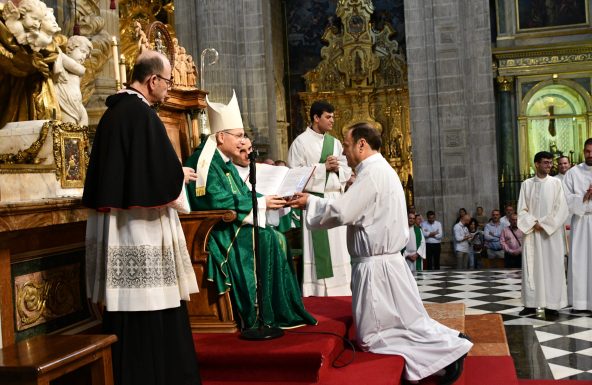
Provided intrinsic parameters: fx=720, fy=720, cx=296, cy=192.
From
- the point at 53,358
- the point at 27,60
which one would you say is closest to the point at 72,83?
the point at 27,60

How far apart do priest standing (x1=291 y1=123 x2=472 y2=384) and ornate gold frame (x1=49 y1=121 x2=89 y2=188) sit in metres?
1.58

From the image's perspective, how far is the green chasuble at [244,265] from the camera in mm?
5031

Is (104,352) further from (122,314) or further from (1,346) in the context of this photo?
(1,346)

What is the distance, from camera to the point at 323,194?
7301mm

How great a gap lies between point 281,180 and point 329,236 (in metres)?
2.15

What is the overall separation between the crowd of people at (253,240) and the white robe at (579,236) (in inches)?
0.6

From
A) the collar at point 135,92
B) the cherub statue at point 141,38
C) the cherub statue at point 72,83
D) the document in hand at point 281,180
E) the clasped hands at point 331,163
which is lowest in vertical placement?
the document in hand at point 281,180

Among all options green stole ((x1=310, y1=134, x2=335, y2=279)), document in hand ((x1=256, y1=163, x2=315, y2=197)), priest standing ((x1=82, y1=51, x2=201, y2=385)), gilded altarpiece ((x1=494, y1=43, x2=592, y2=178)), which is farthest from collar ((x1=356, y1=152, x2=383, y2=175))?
gilded altarpiece ((x1=494, y1=43, x2=592, y2=178))

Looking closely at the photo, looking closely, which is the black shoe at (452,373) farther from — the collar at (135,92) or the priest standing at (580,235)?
the priest standing at (580,235)

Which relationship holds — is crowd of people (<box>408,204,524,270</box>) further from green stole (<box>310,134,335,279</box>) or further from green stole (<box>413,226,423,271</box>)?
green stole (<box>310,134,335,279</box>)

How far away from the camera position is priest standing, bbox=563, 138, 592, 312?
27.3 feet

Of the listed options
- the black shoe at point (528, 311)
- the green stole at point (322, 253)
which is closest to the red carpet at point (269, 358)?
the green stole at point (322, 253)

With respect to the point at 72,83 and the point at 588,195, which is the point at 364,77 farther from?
the point at 72,83

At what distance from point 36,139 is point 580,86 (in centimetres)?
1550
